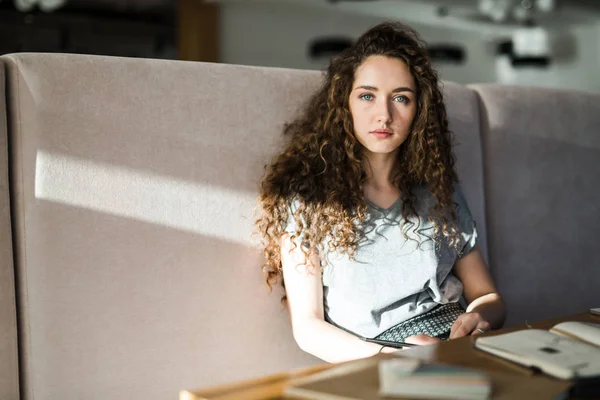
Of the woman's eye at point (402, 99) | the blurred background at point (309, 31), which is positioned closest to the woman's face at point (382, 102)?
the woman's eye at point (402, 99)

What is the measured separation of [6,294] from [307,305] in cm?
64

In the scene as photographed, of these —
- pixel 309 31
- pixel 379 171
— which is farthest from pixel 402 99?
pixel 309 31

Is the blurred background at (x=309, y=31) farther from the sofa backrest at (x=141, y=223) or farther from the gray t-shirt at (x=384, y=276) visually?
the gray t-shirt at (x=384, y=276)

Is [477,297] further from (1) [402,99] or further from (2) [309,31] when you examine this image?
(2) [309,31]

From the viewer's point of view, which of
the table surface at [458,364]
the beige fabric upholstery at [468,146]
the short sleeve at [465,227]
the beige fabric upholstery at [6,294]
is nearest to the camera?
the table surface at [458,364]

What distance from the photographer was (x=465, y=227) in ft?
6.23

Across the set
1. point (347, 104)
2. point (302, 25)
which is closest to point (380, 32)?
point (347, 104)

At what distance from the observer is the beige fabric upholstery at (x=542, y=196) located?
2.20 m

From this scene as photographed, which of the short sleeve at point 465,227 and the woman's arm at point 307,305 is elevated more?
the short sleeve at point 465,227

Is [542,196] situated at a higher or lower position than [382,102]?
lower

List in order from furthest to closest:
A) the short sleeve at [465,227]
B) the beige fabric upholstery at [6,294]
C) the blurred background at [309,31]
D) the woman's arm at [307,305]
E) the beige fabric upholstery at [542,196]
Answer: the blurred background at [309,31], the beige fabric upholstery at [542,196], the short sleeve at [465,227], the woman's arm at [307,305], the beige fabric upholstery at [6,294]

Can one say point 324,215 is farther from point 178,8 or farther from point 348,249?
point 178,8

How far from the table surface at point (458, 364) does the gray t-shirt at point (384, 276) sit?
17.5 inches

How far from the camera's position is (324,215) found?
173cm
